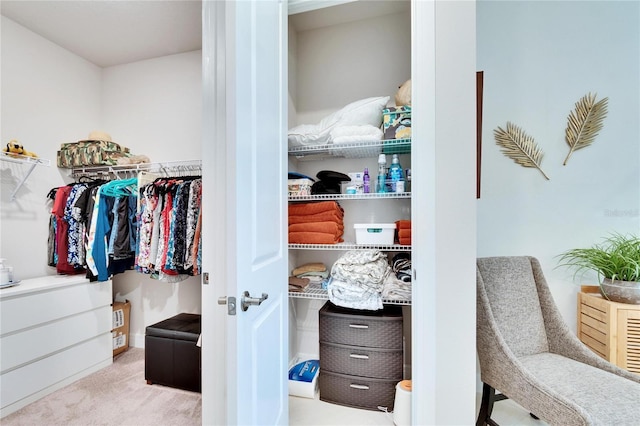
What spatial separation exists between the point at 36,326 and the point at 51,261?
66cm

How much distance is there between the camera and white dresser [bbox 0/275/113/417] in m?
1.66

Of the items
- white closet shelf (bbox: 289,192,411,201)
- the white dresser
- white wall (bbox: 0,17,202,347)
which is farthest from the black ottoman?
white closet shelf (bbox: 289,192,411,201)

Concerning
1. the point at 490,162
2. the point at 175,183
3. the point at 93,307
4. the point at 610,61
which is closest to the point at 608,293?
the point at 490,162

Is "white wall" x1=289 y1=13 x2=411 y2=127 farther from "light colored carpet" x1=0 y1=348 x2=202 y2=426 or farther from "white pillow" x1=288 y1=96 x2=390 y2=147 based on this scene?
"light colored carpet" x1=0 y1=348 x2=202 y2=426

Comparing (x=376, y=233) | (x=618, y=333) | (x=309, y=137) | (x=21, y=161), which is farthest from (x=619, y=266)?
(x=21, y=161)

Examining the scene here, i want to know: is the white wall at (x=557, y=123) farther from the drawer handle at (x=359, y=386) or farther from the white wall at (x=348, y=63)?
the drawer handle at (x=359, y=386)

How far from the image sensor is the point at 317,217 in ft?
5.90

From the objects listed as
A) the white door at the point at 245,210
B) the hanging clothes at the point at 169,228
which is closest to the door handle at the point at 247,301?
the white door at the point at 245,210

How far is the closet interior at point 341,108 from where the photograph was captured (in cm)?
173

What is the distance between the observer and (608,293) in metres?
1.45

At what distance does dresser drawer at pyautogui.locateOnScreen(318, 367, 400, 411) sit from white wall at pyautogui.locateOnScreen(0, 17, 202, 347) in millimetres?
1357

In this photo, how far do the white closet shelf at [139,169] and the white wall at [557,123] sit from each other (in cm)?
228

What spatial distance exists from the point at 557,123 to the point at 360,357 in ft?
6.39

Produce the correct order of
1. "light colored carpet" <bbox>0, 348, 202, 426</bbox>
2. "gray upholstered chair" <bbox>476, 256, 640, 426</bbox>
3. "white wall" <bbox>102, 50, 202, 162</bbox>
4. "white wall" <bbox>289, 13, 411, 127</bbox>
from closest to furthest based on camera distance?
"gray upholstered chair" <bbox>476, 256, 640, 426</bbox> → "light colored carpet" <bbox>0, 348, 202, 426</bbox> → "white wall" <bbox>289, 13, 411, 127</bbox> → "white wall" <bbox>102, 50, 202, 162</bbox>
